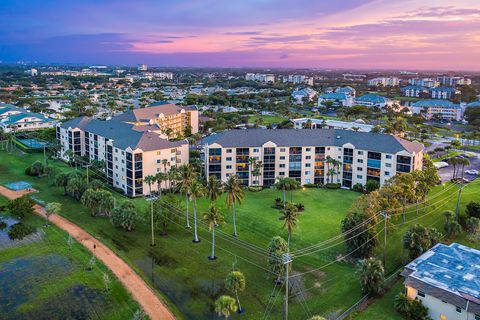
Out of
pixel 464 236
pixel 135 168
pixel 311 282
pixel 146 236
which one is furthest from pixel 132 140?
pixel 464 236

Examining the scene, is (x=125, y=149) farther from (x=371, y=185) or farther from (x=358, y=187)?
(x=371, y=185)

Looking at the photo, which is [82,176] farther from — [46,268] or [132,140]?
[46,268]

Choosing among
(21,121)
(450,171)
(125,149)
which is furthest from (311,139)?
(21,121)

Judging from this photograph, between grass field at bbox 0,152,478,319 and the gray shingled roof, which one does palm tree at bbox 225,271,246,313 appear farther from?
the gray shingled roof

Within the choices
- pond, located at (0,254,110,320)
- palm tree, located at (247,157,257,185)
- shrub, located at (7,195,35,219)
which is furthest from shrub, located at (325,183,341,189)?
shrub, located at (7,195,35,219)

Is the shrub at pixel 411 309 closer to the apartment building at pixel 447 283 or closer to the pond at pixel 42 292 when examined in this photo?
the apartment building at pixel 447 283

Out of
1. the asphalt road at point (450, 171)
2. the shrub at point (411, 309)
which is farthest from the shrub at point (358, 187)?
the shrub at point (411, 309)
